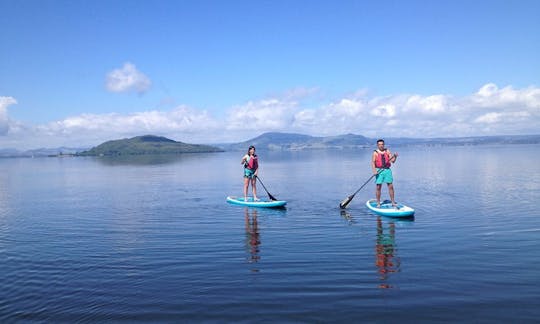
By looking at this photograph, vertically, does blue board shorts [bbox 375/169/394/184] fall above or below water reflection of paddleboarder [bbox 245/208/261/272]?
above

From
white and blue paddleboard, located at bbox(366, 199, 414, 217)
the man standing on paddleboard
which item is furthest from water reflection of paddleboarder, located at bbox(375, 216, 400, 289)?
the man standing on paddleboard

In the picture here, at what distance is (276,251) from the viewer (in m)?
15.4

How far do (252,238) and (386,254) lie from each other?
18.9ft

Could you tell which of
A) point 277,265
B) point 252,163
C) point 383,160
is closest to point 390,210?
point 383,160

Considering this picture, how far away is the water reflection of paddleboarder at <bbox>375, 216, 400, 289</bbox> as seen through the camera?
12.1 meters

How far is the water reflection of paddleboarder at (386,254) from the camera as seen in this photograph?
39.7 feet

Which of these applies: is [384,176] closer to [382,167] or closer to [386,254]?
[382,167]

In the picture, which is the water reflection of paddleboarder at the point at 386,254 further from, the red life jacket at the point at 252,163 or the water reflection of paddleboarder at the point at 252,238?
the red life jacket at the point at 252,163

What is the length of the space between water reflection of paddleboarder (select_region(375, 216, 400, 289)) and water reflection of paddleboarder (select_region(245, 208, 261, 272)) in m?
3.75

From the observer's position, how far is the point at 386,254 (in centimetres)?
1438

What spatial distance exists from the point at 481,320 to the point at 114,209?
2428 centimetres

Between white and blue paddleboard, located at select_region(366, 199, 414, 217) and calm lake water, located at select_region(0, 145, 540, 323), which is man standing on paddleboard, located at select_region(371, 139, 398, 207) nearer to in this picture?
white and blue paddleboard, located at select_region(366, 199, 414, 217)

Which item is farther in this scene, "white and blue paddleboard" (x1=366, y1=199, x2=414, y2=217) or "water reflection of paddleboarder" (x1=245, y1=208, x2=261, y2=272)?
"white and blue paddleboard" (x1=366, y1=199, x2=414, y2=217)

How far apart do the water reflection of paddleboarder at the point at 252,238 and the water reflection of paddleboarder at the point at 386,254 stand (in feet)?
12.3
